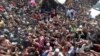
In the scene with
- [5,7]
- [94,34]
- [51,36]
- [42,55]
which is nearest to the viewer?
[42,55]

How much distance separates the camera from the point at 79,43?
1714 centimetres

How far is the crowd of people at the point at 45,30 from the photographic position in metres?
15.4

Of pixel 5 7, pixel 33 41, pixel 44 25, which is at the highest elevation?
pixel 5 7

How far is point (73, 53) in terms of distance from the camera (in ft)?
51.1

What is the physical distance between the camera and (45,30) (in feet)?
61.8

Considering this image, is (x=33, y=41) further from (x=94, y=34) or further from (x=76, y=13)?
(x=76, y=13)

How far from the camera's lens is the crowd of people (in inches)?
605

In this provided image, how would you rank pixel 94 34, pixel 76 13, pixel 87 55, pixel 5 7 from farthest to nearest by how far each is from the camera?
pixel 76 13 < pixel 5 7 < pixel 94 34 < pixel 87 55

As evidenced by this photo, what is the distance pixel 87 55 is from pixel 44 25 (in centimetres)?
434

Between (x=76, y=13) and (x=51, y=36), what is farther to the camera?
(x=76, y=13)

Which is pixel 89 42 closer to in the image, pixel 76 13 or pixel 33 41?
pixel 33 41

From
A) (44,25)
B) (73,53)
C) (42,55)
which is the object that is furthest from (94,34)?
(42,55)

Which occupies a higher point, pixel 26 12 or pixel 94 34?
pixel 26 12

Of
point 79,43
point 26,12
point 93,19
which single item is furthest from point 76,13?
point 79,43
